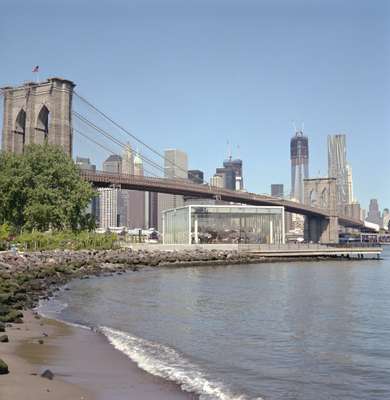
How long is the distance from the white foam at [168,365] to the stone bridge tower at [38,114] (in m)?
54.3

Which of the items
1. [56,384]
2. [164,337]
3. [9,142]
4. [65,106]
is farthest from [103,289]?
[9,142]

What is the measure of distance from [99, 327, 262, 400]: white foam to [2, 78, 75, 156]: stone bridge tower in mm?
54314

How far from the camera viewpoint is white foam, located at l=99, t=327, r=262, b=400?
9.77 meters

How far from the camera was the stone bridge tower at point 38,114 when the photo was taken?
68812 millimetres

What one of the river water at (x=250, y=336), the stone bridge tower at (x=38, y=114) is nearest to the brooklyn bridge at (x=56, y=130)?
the stone bridge tower at (x=38, y=114)

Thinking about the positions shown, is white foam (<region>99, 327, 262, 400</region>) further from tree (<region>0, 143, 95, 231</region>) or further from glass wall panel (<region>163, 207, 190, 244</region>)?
glass wall panel (<region>163, 207, 190, 244</region>)

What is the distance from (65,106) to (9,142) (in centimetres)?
1122

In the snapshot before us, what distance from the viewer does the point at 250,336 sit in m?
15.3

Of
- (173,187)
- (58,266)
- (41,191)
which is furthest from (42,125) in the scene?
→ (58,266)

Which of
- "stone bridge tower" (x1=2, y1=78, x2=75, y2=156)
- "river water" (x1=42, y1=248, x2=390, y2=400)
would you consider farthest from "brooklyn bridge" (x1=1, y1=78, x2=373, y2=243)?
"river water" (x1=42, y1=248, x2=390, y2=400)

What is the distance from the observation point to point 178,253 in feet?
199

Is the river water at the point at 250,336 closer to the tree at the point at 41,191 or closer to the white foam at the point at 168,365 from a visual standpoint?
the white foam at the point at 168,365

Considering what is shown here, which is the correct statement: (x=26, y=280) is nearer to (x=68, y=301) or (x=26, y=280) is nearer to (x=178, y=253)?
(x=68, y=301)

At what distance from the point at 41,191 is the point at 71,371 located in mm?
45539
